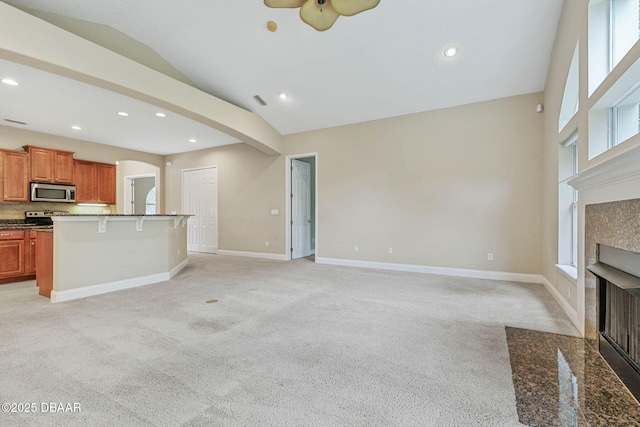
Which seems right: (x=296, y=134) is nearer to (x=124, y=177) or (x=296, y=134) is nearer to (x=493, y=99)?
(x=493, y=99)

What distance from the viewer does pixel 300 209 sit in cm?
714

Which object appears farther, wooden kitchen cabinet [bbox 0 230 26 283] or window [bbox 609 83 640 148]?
wooden kitchen cabinet [bbox 0 230 26 283]

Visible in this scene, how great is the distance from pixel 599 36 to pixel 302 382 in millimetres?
3599

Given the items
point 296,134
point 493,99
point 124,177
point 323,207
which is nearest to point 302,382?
point 323,207

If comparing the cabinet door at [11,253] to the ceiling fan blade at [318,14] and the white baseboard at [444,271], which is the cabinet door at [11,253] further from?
the ceiling fan blade at [318,14]

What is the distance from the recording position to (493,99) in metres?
4.64

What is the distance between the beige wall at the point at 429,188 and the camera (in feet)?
14.7

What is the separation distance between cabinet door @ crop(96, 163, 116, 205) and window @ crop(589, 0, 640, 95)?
8646 mm

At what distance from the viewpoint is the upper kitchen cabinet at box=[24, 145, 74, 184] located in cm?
553

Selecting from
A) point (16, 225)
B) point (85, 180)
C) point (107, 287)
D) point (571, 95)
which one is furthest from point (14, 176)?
point (571, 95)

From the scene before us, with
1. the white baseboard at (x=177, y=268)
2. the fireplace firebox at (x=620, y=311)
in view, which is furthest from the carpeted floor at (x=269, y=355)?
the white baseboard at (x=177, y=268)

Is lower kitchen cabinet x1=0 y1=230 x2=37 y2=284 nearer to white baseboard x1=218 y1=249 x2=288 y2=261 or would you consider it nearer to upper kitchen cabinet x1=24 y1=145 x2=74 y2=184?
upper kitchen cabinet x1=24 y1=145 x2=74 y2=184

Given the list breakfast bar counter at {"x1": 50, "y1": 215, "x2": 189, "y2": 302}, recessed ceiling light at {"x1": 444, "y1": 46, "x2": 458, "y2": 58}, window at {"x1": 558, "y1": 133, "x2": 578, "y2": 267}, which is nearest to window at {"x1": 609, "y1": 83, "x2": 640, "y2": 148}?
window at {"x1": 558, "y1": 133, "x2": 578, "y2": 267}

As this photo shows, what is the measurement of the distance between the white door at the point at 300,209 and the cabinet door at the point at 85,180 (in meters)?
4.61
